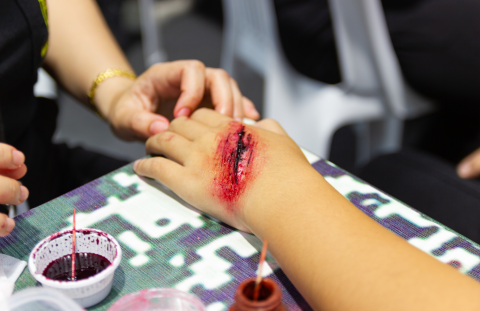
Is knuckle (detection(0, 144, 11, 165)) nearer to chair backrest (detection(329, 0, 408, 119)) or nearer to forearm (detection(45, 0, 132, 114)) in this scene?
forearm (detection(45, 0, 132, 114))

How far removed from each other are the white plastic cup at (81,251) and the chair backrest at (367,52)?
33.9 inches

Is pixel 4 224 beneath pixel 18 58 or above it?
beneath

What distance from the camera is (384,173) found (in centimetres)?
96

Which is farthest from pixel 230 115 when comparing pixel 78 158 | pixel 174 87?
pixel 78 158

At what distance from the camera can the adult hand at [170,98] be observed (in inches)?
33.4

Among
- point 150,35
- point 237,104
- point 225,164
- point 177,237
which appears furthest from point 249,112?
point 150,35

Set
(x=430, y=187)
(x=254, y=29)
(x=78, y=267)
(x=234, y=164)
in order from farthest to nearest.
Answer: (x=254, y=29) → (x=430, y=187) → (x=234, y=164) → (x=78, y=267)

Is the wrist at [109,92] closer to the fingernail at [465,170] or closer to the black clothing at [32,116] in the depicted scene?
the black clothing at [32,116]

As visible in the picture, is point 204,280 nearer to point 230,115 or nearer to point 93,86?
point 230,115

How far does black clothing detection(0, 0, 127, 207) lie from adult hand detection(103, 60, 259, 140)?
0.15 m

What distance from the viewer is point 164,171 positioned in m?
0.71

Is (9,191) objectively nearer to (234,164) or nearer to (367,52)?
(234,164)

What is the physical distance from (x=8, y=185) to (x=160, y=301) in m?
0.26

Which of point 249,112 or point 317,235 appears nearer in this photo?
point 317,235
